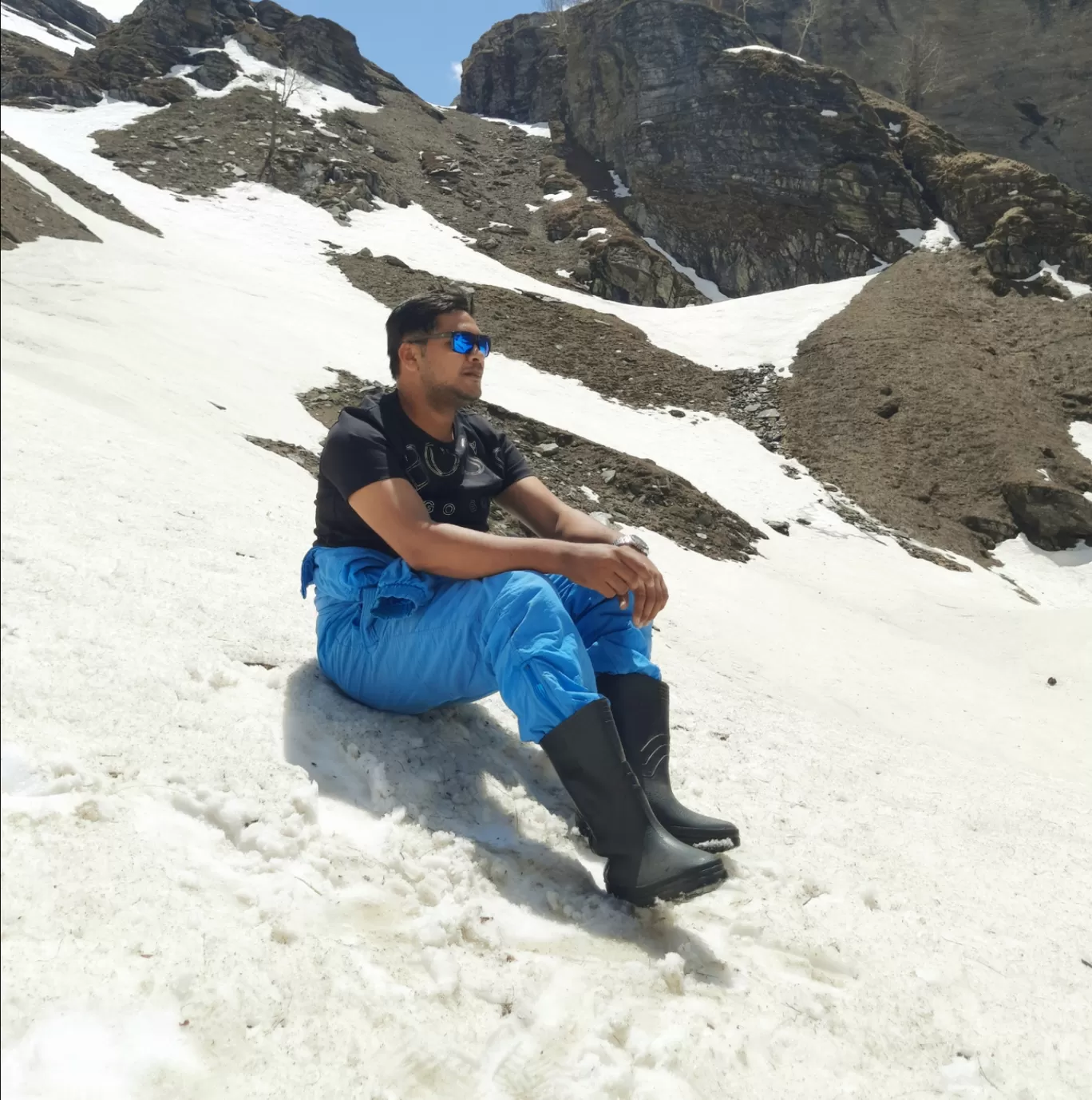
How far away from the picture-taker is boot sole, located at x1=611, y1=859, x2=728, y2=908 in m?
2.33

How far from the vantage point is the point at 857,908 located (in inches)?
108

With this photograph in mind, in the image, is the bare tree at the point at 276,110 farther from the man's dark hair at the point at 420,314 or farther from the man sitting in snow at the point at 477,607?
the man sitting in snow at the point at 477,607

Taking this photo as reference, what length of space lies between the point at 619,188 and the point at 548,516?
47.6 metres

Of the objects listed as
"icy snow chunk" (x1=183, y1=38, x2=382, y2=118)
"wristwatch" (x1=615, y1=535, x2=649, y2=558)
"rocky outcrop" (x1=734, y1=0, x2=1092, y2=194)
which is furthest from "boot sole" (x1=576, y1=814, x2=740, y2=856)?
"rocky outcrop" (x1=734, y1=0, x2=1092, y2=194)

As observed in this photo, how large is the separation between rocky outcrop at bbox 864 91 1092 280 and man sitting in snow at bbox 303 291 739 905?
3130 cm

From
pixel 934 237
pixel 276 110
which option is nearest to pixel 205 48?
pixel 276 110

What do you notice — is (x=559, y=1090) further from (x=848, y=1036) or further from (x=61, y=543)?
(x=61, y=543)

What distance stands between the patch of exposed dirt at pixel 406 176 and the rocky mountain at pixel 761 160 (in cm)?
381

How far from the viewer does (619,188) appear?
4594cm

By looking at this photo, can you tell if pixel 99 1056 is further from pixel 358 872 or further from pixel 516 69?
pixel 516 69

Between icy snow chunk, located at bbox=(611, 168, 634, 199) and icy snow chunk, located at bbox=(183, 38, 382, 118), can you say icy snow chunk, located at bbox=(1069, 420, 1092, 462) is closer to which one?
icy snow chunk, located at bbox=(611, 168, 634, 199)

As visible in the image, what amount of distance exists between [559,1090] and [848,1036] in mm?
890

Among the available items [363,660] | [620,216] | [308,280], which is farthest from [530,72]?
[363,660]

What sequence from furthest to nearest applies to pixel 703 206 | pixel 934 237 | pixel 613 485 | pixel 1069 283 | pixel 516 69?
pixel 516 69
pixel 703 206
pixel 934 237
pixel 1069 283
pixel 613 485
